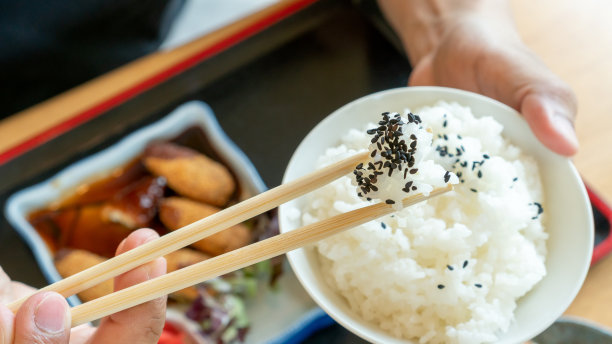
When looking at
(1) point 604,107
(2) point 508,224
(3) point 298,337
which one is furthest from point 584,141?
(3) point 298,337

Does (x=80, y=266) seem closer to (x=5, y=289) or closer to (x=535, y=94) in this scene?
(x=5, y=289)

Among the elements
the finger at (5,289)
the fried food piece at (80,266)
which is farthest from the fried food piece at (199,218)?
the finger at (5,289)

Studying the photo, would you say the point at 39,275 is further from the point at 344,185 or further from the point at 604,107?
the point at 604,107

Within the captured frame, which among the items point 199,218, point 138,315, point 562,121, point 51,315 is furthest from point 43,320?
point 562,121

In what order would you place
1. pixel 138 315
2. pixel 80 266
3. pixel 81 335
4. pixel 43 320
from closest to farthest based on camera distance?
pixel 43 320, pixel 138 315, pixel 81 335, pixel 80 266

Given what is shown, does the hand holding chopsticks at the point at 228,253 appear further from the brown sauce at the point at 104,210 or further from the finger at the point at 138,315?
the brown sauce at the point at 104,210
